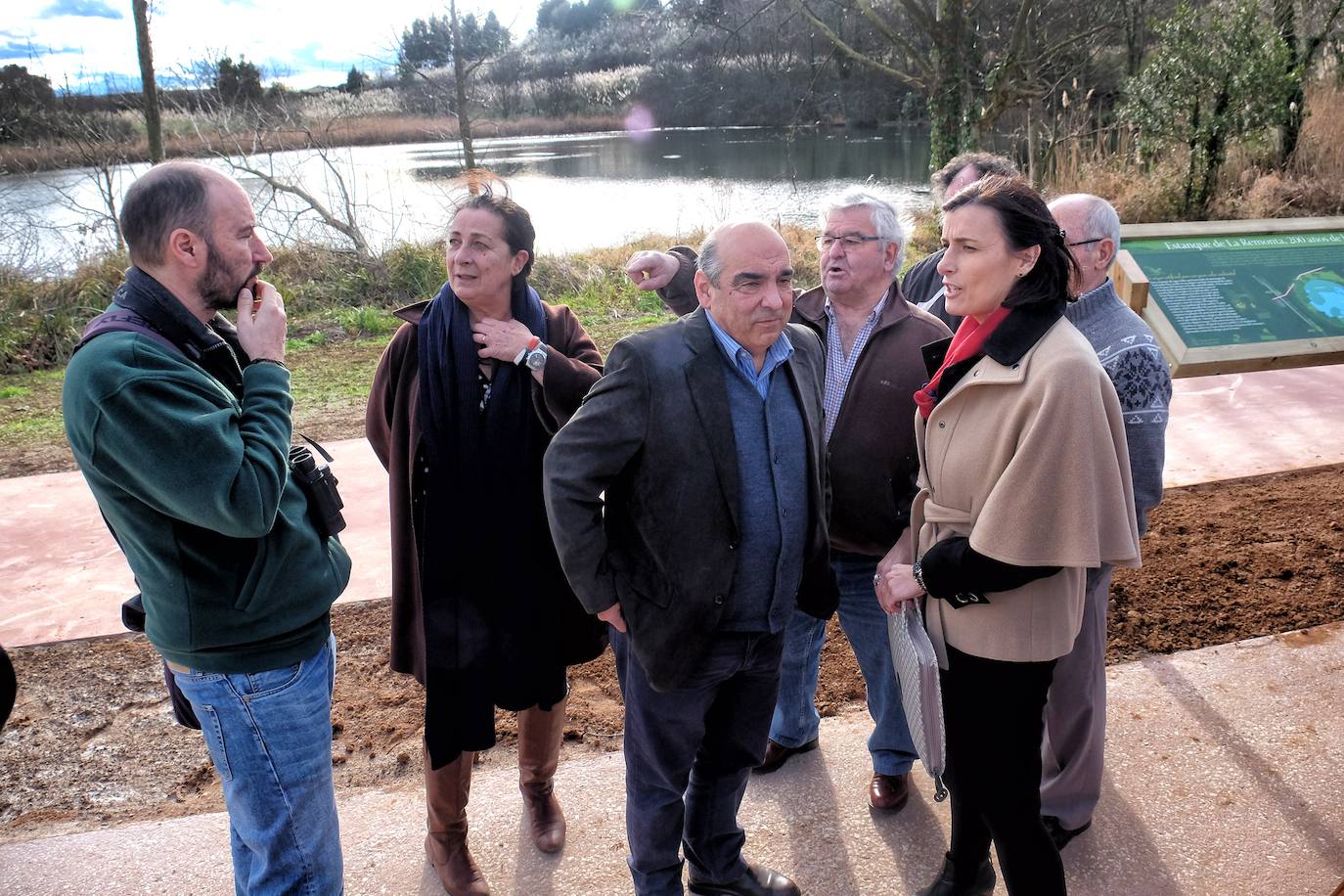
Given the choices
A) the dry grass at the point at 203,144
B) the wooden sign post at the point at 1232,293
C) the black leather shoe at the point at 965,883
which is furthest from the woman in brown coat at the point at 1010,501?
the dry grass at the point at 203,144

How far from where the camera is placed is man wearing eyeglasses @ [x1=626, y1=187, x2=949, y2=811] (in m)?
2.55

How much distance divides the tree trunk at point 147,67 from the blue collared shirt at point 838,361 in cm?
1342

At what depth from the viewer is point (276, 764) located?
1861 millimetres

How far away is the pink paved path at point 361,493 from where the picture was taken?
13.1 ft

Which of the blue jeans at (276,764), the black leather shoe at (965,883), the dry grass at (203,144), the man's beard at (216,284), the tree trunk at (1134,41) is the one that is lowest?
the black leather shoe at (965,883)

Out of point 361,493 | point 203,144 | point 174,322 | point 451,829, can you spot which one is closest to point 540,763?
point 451,829

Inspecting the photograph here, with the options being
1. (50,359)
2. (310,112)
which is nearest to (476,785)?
(50,359)

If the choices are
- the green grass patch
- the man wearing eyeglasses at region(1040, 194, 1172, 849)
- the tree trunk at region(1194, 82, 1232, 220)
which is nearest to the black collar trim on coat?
the man wearing eyeglasses at region(1040, 194, 1172, 849)

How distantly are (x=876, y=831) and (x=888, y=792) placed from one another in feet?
0.41

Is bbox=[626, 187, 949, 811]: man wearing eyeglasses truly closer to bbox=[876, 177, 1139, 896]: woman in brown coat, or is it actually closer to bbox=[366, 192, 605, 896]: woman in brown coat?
bbox=[876, 177, 1139, 896]: woman in brown coat

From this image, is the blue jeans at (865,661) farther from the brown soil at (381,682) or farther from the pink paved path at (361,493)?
the pink paved path at (361,493)

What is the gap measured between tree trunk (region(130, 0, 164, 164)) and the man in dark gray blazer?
13.7 meters

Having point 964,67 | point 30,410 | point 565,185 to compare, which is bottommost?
point 30,410

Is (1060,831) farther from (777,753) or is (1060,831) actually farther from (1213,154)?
(1213,154)
